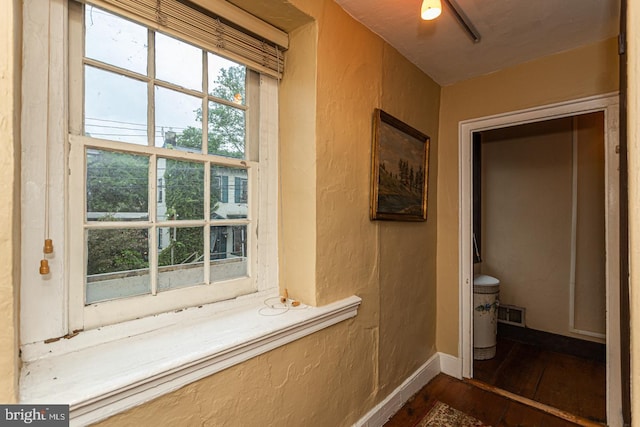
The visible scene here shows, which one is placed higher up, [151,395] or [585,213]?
[585,213]

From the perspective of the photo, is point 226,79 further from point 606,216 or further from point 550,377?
point 550,377

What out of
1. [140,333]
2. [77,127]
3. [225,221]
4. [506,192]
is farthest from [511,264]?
[77,127]

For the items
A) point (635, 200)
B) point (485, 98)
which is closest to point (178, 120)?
point (635, 200)

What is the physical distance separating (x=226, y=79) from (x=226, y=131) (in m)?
0.24

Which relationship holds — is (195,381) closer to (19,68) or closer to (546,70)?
(19,68)

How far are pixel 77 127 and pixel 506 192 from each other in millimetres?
3402

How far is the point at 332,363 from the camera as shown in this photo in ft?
4.74

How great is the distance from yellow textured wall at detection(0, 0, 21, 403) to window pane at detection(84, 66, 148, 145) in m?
0.28

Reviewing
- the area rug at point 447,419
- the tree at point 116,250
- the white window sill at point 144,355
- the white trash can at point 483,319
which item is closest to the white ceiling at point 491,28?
the tree at point 116,250

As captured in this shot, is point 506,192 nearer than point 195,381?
No

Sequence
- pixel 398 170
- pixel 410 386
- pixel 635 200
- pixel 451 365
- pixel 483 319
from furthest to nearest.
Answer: pixel 483 319 < pixel 451 365 < pixel 410 386 < pixel 398 170 < pixel 635 200

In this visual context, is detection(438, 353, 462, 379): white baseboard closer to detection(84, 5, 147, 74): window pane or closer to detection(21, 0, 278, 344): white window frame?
detection(21, 0, 278, 344): white window frame

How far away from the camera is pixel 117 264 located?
105 centimetres

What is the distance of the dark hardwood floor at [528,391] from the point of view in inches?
72.3
